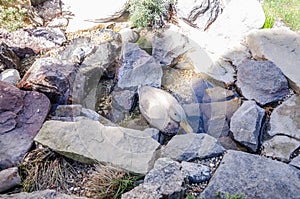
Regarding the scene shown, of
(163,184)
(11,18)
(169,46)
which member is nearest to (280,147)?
(163,184)

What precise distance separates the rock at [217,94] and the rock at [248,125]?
0.21 meters

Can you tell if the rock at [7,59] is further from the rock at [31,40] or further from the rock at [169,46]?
the rock at [169,46]

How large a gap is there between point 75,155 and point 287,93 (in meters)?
1.63

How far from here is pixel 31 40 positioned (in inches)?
114

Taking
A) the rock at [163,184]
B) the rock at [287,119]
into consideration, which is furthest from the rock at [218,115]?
the rock at [163,184]

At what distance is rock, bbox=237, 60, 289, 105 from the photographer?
8.27 feet

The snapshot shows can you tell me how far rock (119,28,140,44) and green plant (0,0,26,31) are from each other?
0.91m

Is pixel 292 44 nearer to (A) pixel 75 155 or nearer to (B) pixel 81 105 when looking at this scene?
(B) pixel 81 105

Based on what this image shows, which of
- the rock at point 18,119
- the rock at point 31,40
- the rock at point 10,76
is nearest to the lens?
the rock at point 18,119

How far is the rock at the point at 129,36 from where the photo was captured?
301 cm

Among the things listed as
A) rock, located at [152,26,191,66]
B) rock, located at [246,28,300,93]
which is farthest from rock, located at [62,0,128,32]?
rock, located at [246,28,300,93]

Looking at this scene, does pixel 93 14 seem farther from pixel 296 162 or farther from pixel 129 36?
pixel 296 162

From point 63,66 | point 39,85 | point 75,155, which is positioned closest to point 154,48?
point 63,66

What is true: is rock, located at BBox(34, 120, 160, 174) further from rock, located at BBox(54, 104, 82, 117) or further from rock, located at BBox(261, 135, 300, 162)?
rock, located at BBox(261, 135, 300, 162)
